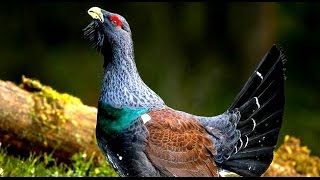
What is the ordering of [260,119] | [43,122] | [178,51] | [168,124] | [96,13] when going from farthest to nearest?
[178,51] < [43,122] < [260,119] < [168,124] < [96,13]

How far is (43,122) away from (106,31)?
1972 mm

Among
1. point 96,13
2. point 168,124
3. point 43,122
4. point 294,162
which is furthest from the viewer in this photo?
point 294,162

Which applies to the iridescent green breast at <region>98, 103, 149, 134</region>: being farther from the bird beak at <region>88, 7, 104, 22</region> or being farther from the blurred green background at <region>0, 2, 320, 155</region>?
the blurred green background at <region>0, 2, 320, 155</region>

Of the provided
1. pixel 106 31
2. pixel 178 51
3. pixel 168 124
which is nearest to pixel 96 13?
pixel 106 31

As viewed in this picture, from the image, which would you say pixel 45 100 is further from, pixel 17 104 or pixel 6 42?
pixel 6 42

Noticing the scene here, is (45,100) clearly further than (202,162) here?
Yes

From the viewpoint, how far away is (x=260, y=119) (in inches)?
178

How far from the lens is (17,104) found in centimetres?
581

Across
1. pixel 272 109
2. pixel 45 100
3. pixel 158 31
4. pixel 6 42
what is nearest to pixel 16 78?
pixel 6 42

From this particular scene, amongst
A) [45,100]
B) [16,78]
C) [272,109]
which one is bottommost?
[16,78]

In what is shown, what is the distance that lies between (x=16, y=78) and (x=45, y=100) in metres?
5.12

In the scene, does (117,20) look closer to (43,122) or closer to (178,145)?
(178,145)

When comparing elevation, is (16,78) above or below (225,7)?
below

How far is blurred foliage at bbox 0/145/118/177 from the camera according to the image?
546 centimetres
